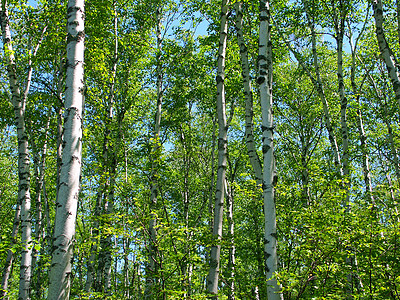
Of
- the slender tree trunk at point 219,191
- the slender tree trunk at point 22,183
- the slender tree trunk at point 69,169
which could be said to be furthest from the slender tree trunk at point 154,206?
the slender tree trunk at point 22,183

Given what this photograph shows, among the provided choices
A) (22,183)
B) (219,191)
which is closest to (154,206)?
(219,191)

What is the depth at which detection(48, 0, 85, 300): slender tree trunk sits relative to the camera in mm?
3227

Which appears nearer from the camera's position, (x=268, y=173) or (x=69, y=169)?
(x=69, y=169)

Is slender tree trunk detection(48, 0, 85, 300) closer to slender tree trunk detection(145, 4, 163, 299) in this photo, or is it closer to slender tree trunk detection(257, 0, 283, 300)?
slender tree trunk detection(145, 4, 163, 299)

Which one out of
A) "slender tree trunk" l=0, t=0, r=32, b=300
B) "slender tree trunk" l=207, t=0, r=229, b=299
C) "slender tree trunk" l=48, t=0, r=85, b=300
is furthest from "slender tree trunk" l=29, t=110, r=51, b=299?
"slender tree trunk" l=48, t=0, r=85, b=300

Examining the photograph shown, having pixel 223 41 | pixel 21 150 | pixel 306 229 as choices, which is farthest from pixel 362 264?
pixel 21 150

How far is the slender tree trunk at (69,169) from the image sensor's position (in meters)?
3.23

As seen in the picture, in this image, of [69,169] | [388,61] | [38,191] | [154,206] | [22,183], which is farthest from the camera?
[38,191]

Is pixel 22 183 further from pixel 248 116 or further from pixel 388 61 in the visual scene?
pixel 388 61

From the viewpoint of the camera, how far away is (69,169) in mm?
3504

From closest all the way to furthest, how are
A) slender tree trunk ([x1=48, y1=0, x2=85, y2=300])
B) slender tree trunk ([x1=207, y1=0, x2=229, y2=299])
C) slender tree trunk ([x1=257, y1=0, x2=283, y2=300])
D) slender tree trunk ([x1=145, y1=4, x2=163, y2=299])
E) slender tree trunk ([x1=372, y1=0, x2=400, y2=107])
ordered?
slender tree trunk ([x1=48, y1=0, x2=85, y2=300]), slender tree trunk ([x1=257, y1=0, x2=283, y2=300]), slender tree trunk ([x1=145, y1=4, x2=163, y2=299]), slender tree trunk ([x1=207, y1=0, x2=229, y2=299]), slender tree trunk ([x1=372, y1=0, x2=400, y2=107])

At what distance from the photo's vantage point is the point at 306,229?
5.45 meters

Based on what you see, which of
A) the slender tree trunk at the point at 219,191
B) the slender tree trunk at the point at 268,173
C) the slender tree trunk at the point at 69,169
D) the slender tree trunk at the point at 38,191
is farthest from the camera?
the slender tree trunk at the point at 38,191

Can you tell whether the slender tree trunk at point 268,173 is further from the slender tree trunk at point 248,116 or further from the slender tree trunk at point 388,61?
the slender tree trunk at point 388,61
